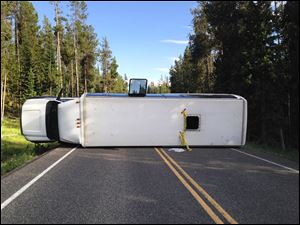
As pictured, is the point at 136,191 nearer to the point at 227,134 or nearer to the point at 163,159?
the point at 163,159

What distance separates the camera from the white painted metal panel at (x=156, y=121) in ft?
3.78

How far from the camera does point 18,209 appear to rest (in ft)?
31.2

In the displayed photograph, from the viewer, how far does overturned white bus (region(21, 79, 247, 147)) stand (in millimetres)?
1160

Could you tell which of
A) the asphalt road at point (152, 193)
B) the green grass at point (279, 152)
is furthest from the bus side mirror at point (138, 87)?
the green grass at point (279, 152)

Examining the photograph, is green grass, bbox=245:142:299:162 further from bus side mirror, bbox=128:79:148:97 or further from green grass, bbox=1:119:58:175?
bus side mirror, bbox=128:79:148:97

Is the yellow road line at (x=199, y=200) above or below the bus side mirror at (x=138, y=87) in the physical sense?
below

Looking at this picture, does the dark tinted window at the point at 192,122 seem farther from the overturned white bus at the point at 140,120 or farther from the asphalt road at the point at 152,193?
the asphalt road at the point at 152,193

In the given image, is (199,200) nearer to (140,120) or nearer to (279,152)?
(140,120)

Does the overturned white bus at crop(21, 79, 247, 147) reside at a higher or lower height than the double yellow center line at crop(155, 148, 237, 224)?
higher

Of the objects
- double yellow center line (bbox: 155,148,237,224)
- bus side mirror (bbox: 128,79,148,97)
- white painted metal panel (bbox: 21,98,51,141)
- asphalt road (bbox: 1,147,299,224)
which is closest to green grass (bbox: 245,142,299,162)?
asphalt road (bbox: 1,147,299,224)

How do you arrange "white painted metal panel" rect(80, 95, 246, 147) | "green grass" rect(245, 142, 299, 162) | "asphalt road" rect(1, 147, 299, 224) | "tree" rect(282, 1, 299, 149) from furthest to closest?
1. "green grass" rect(245, 142, 299, 162)
2. "asphalt road" rect(1, 147, 299, 224)
3. "tree" rect(282, 1, 299, 149)
4. "white painted metal panel" rect(80, 95, 246, 147)

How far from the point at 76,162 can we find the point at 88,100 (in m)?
16.2

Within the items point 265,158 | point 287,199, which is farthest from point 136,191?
point 265,158

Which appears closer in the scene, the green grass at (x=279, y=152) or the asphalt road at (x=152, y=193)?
the asphalt road at (x=152, y=193)
